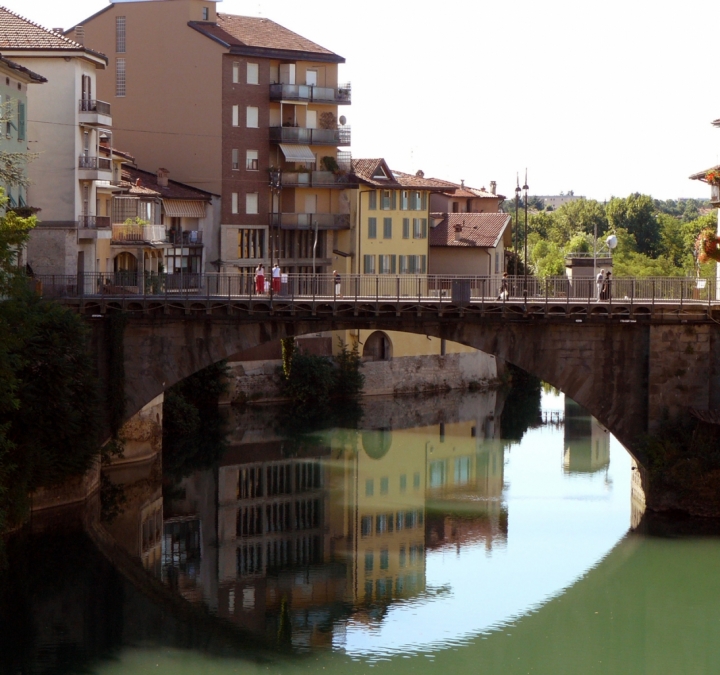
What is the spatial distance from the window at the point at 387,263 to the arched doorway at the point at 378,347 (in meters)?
4.91

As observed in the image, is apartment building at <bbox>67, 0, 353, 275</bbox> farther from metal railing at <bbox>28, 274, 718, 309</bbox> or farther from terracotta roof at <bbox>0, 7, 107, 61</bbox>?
metal railing at <bbox>28, 274, 718, 309</bbox>

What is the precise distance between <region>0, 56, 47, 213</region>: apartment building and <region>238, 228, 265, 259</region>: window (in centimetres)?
2482

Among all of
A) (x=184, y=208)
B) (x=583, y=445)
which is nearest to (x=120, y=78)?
(x=184, y=208)

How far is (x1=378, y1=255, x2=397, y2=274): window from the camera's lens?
83.8 meters

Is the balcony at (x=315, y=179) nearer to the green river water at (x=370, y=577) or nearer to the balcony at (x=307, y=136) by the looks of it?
the balcony at (x=307, y=136)

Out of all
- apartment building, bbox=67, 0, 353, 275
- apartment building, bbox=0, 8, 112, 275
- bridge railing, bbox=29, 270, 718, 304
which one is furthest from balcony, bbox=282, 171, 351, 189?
bridge railing, bbox=29, 270, 718, 304

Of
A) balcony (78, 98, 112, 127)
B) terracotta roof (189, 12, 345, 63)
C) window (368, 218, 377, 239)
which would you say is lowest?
→ window (368, 218, 377, 239)

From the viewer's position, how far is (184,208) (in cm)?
7356

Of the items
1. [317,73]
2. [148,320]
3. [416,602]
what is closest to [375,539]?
[416,602]

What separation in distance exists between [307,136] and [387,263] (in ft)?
31.3

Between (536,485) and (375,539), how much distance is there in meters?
10.2

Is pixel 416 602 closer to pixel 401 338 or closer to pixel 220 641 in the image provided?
pixel 220 641

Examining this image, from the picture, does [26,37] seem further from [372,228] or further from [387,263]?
[387,263]

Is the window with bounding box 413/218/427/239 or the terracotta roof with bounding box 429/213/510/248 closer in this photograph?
the window with bounding box 413/218/427/239
